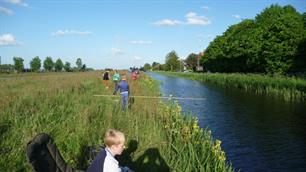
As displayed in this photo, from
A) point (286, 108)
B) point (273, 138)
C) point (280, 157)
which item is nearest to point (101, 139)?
point (280, 157)

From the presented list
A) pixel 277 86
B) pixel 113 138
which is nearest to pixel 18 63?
pixel 277 86

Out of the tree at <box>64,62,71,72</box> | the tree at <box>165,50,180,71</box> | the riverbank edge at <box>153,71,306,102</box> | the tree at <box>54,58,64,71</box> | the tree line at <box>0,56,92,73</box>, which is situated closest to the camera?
the riverbank edge at <box>153,71,306,102</box>

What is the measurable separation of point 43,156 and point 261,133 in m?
12.1

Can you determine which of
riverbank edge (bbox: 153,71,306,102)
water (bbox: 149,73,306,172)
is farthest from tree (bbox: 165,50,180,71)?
water (bbox: 149,73,306,172)

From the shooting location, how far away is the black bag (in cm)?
466

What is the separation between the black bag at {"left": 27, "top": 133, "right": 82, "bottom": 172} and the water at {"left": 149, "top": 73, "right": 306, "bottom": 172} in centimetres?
659

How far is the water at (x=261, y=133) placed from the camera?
11047 mm

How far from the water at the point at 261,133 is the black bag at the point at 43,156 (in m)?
6.59

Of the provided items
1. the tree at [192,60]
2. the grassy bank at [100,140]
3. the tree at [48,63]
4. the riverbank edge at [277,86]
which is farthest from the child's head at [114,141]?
the tree at [48,63]

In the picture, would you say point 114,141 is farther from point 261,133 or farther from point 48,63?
point 48,63

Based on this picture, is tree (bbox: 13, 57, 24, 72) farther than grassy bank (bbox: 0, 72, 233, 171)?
Yes

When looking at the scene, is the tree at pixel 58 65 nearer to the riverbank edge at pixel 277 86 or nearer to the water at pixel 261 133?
the riverbank edge at pixel 277 86

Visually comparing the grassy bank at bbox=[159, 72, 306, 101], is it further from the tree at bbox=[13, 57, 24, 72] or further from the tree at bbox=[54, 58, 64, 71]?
the tree at bbox=[54, 58, 64, 71]

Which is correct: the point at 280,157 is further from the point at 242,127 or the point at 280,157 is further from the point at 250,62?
the point at 250,62
